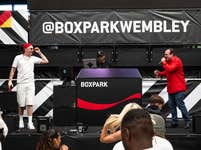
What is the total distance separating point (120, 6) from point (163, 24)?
1.09m

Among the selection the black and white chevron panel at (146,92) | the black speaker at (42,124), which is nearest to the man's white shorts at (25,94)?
the black speaker at (42,124)

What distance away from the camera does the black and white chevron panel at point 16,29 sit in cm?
1194

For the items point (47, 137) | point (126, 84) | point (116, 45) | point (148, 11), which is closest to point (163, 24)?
point (148, 11)

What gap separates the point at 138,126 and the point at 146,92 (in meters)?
9.39

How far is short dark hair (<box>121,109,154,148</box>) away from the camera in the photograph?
8.50ft

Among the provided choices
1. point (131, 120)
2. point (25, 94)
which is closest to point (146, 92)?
point (25, 94)

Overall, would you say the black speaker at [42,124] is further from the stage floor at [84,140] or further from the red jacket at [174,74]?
the red jacket at [174,74]

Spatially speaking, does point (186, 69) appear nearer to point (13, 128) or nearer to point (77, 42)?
point (77, 42)

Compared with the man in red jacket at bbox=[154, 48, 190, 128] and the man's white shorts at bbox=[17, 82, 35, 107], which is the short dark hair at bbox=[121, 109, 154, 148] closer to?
the man in red jacket at bbox=[154, 48, 190, 128]

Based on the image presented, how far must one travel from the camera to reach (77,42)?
39.0 ft

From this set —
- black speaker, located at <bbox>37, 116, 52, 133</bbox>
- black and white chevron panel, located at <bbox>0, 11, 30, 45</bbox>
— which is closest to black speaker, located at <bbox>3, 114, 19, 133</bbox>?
black speaker, located at <bbox>37, 116, 52, 133</bbox>

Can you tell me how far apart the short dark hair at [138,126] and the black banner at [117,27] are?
358 inches

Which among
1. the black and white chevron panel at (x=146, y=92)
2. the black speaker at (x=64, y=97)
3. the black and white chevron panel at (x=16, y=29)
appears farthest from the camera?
the black and white chevron panel at (x=16, y=29)

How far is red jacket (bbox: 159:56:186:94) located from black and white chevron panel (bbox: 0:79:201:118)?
1870 mm
